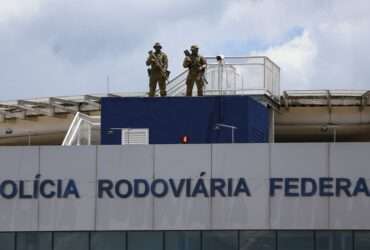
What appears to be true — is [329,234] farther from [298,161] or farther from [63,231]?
[63,231]

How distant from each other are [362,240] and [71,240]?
10881 mm

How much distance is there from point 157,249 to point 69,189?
403 centimetres

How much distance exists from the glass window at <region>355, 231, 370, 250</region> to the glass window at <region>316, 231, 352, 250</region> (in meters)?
0.26

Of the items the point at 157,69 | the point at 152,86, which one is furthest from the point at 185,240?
the point at 157,69

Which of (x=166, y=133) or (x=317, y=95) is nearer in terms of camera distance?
(x=166, y=133)

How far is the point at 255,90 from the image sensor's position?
57.4 meters

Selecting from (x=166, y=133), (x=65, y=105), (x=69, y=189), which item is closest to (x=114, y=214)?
(x=69, y=189)

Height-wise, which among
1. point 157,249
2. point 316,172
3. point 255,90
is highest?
point 255,90

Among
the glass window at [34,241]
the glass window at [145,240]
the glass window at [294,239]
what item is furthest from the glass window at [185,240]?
the glass window at [34,241]

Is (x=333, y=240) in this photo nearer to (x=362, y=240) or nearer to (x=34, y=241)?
(x=362, y=240)

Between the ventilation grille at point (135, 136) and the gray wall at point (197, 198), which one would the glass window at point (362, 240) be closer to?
the gray wall at point (197, 198)

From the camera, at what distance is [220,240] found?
4850cm

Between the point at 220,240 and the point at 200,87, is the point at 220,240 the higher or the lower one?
the lower one

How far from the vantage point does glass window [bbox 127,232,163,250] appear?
160ft
